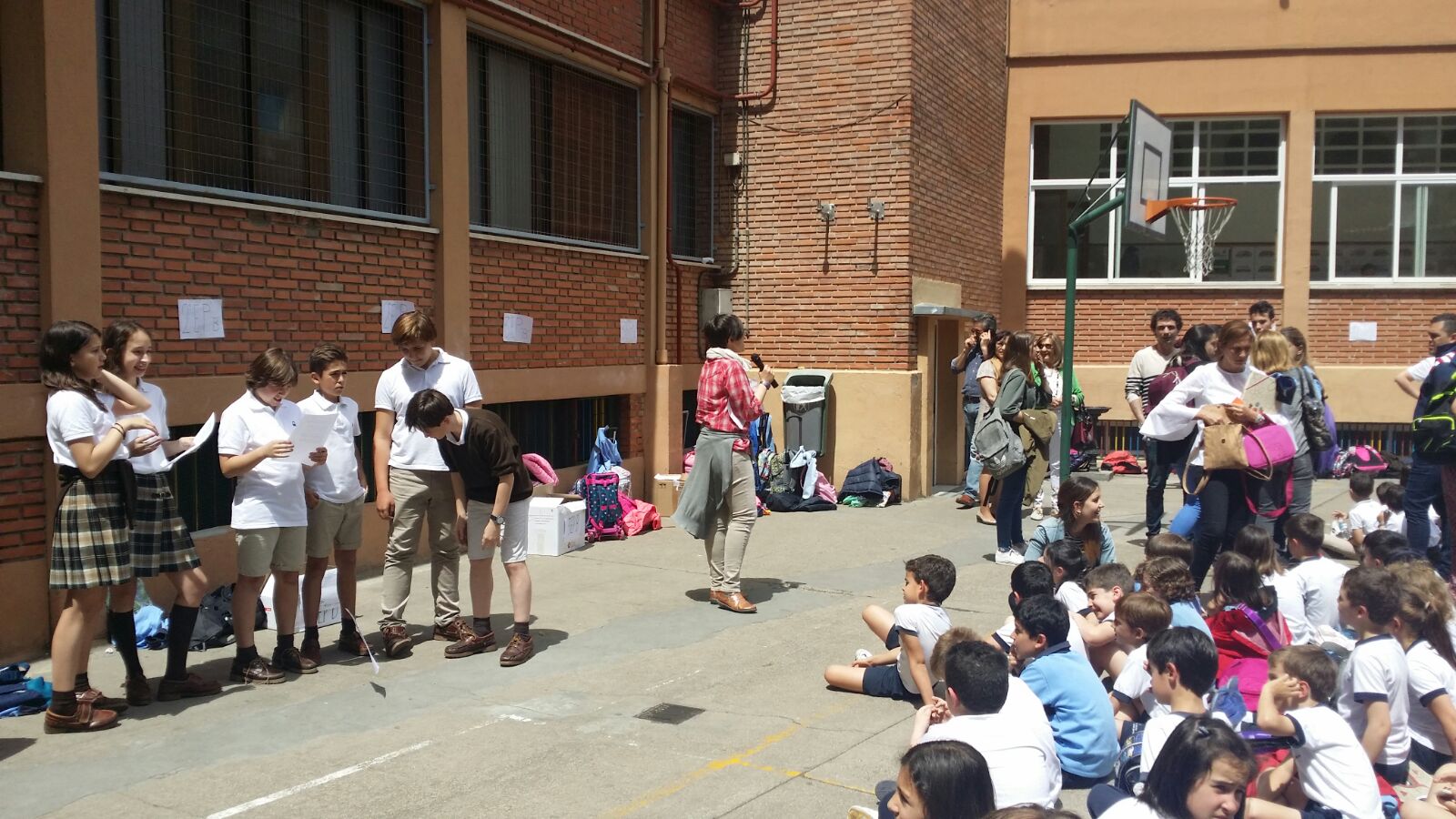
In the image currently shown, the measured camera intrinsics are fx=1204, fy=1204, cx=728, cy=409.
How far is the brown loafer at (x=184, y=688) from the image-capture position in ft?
19.6

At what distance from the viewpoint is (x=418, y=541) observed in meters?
7.00

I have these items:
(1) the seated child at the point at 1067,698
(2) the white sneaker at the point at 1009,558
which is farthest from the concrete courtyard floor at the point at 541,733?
(2) the white sneaker at the point at 1009,558

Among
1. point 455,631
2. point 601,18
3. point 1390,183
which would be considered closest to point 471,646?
point 455,631

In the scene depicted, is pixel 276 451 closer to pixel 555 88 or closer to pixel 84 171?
pixel 84 171

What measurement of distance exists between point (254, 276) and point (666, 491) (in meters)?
5.24

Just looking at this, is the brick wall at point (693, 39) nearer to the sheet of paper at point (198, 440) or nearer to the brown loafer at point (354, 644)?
the brown loafer at point (354, 644)

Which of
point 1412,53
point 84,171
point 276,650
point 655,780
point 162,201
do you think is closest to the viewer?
point 655,780

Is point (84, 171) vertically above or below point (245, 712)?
above

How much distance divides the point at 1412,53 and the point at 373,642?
52.1 ft

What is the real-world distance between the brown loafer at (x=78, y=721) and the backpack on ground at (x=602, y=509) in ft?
17.6

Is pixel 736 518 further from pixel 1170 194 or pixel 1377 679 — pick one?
pixel 1170 194

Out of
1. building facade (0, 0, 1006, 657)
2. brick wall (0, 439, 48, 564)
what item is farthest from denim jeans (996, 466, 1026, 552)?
brick wall (0, 439, 48, 564)

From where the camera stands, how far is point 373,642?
7.15 m

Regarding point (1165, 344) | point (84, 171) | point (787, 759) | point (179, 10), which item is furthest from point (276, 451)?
point (1165, 344)
